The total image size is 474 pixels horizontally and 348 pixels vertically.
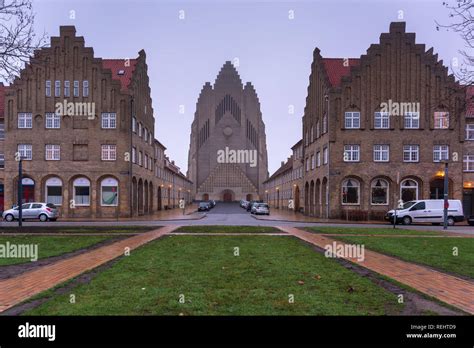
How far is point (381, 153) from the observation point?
35344 millimetres

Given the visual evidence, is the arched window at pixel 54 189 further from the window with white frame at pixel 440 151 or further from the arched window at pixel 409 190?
the window with white frame at pixel 440 151

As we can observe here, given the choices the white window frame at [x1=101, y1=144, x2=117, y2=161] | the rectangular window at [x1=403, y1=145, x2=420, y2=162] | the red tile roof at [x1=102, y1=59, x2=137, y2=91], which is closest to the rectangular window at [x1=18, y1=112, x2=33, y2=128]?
the white window frame at [x1=101, y1=144, x2=117, y2=161]

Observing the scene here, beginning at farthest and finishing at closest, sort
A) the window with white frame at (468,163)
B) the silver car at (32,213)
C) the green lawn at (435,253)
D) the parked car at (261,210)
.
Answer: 1. the parked car at (261,210)
2. the window with white frame at (468,163)
3. the silver car at (32,213)
4. the green lawn at (435,253)

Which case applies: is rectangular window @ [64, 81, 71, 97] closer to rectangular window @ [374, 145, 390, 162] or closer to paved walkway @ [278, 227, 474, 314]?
rectangular window @ [374, 145, 390, 162]

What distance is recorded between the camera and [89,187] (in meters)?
36.2

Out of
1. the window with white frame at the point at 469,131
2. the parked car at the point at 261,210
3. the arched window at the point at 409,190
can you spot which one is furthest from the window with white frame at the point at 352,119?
the parked car at the point at 261,210

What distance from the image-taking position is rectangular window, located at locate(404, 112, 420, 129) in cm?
3544

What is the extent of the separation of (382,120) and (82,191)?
3023cm

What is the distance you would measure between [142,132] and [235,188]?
197ft

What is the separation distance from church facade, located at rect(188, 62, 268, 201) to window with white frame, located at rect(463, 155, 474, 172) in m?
69.4

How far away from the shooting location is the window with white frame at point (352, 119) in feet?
116

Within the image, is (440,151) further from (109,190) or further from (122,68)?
(122,68)

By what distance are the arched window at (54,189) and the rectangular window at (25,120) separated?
5839 millimetres

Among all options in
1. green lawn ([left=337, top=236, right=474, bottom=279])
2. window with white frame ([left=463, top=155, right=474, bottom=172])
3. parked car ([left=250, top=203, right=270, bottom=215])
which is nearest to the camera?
green lawn ([left=337, top=236, right=474, bottom=279])
